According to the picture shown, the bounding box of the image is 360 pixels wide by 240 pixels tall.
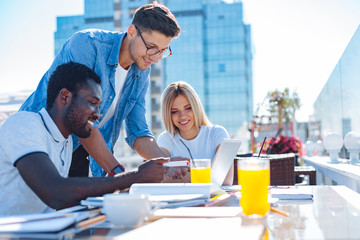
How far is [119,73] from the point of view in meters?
2.16

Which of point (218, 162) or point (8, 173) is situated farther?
point (218, 162)

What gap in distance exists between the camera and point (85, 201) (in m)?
1.09

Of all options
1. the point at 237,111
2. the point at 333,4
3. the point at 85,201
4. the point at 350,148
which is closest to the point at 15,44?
the point at 333,4

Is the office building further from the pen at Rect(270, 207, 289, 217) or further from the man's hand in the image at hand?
the pen at Rect(270, 207, 289, 217)

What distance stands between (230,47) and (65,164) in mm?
35287

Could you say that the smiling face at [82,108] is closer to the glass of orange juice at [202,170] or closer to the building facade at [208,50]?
the glass of orange juice at [202,170]

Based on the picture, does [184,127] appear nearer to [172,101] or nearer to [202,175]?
[172,101]

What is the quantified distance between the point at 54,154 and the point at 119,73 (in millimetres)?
848

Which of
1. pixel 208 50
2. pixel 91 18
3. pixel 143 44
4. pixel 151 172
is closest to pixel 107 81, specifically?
pixel 143 44

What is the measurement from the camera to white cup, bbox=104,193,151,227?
2.92 ft

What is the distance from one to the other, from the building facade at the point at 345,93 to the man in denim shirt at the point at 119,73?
220cm

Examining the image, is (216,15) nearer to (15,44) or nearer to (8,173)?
(15,44)

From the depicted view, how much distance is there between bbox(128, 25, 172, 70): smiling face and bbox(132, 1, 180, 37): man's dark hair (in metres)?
0.03

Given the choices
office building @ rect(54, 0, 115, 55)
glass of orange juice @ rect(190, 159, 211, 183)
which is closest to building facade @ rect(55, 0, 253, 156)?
office building @ rect(54, 0, 115, 55)
